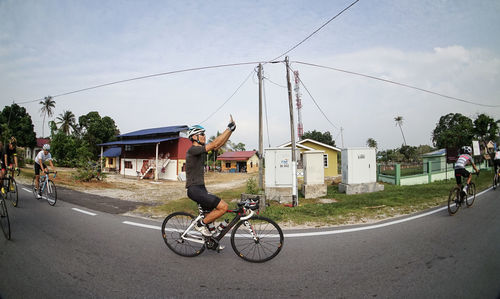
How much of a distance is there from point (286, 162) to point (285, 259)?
6.34 meters

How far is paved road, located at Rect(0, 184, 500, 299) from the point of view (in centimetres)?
224

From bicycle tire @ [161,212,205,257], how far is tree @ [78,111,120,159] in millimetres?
42761

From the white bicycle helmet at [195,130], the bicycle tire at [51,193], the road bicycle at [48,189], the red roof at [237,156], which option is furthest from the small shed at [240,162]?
the white bicycle helmet at [195,130]

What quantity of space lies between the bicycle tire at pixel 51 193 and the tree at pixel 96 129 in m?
37.2

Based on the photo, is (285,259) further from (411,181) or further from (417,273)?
(411,181)

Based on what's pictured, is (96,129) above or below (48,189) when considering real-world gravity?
above

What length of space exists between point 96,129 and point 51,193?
1524 inches

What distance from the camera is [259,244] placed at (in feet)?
10.8

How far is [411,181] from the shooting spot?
12469 millimetres

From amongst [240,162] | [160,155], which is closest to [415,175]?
[160,155]

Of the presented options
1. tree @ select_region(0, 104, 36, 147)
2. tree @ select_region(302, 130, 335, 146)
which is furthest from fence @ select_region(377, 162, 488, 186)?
tree @ select_region(0, 104, 36, 147)

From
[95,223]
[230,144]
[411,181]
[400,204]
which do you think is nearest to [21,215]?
[95,223]

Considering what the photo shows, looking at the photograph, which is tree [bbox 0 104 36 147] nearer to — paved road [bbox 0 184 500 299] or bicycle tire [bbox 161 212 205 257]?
paved road [bbox 0 184 500 299]

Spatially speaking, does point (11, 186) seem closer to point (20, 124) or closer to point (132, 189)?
point (132, 189)
